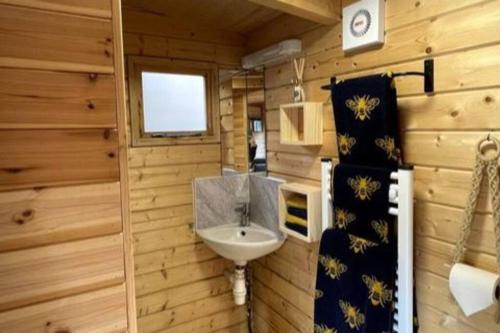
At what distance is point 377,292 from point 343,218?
0.34m

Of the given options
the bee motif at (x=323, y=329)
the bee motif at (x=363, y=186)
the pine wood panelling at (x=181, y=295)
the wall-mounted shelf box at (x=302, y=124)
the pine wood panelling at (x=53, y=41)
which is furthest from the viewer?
the pine wood panelling at (x=181, y=295)

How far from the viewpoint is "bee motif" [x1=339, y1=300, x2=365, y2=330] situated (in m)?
1.45

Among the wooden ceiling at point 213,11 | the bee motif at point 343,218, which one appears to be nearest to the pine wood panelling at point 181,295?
the bee motif at point 343,218

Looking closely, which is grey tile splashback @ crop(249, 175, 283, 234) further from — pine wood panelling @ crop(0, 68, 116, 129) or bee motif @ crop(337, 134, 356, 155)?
pine wood panelling @ crop(0, 68, 116, 129)

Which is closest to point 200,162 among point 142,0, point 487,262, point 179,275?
point 179,275

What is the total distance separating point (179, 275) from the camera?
238cm

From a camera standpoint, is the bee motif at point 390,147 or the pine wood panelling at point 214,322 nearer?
the bee motif at point 390,147

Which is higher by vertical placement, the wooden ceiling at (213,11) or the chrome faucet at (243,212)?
the wooden ceiling at (213,11)

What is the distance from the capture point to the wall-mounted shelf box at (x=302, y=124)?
1790 mm

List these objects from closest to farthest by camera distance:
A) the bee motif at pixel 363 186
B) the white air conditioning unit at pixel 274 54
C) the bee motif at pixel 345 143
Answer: the bee motif at pixel 363 186 < the bee motif at pixel 345 143 < the white air conditioning unit at pixel 274 54

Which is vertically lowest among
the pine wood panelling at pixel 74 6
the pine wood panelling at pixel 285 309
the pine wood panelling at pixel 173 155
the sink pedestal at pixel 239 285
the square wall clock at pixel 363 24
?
the pine wood panelling at pixel 285 309

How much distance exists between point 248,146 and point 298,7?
41.3 inches

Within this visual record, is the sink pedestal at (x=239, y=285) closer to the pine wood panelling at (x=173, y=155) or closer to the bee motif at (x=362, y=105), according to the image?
the pine wood panelling at (x=173, y=155)

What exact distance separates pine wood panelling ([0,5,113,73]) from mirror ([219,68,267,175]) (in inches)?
56.6
